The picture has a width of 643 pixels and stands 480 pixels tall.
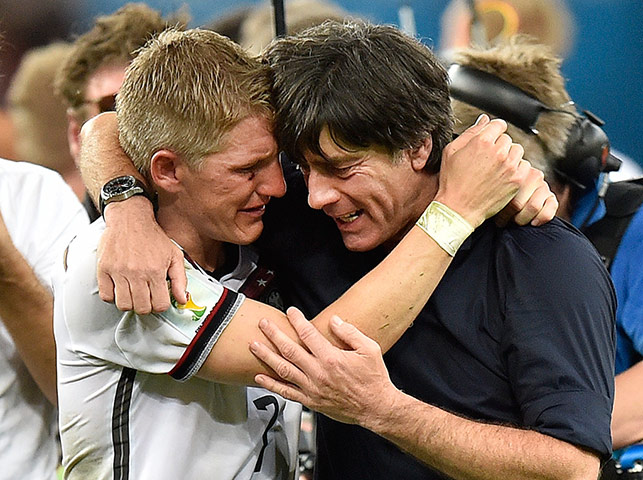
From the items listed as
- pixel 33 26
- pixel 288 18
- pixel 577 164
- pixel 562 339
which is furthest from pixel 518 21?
pixel 562 339

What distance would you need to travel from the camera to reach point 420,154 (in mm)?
1340

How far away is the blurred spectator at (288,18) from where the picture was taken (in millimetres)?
2342

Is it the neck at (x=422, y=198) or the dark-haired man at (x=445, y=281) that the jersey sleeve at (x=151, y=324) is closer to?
the dark-haired man at (x=445, y=281)

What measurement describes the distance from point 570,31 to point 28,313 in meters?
1.77

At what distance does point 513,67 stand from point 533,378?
2.79 feet

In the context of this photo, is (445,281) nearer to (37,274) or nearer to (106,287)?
(106,287)

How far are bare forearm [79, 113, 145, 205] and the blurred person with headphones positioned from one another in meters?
0.70

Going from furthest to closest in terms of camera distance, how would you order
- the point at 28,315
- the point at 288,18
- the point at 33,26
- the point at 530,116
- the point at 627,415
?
1. the point at 33,26
2. the point at 288,18
3. the point at 530,116
4. the point at 627,415
5. the point at 28,315

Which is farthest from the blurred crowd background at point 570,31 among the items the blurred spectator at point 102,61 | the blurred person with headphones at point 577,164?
the blurred person with headphones at point 577,164

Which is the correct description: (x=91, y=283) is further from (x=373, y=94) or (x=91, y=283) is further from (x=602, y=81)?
(x=602, y=81)

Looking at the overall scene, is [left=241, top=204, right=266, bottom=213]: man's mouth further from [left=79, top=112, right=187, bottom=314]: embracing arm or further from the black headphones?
the black headphones

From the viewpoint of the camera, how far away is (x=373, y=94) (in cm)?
128

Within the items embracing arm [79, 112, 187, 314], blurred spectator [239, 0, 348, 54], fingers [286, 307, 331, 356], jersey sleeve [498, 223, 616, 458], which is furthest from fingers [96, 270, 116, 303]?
blurred spectator [239, 0, 348, 54]

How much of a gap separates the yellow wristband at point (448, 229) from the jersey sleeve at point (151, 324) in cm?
27
